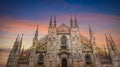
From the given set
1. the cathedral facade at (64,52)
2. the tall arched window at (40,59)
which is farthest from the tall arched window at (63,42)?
the tall arched window at (40,59)

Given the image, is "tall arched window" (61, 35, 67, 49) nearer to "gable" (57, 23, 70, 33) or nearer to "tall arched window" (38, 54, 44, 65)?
"gable" (57, 23, 70, 33)

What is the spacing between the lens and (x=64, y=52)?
20.2m

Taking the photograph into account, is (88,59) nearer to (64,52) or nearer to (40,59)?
(64,52)

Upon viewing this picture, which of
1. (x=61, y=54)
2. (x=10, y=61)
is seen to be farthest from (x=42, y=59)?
(x=10, y=61)

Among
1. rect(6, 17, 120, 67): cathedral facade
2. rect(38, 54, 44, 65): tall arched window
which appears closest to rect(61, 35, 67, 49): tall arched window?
rect(6, 17, 120, 67): cathedral facade

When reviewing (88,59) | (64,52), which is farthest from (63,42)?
(88,59)

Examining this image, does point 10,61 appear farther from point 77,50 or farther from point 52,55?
point 77,50

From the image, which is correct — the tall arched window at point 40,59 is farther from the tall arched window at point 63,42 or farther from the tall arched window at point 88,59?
the tall arched window at point 88,59

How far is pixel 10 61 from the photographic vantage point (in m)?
19.0

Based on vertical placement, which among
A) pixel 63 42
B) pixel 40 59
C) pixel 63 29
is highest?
pixel 63 29

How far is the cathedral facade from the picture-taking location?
19312 mm

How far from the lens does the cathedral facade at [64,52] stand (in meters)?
19.3

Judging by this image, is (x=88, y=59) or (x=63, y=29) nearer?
(x=88, y=59)

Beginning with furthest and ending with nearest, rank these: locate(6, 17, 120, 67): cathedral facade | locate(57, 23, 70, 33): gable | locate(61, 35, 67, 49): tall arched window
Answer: locate(57, 23, 70, 33): gable → locate(61, 35, 67, 49): tall arched window → locate(6, 17, 120, 67): cathedral facade
